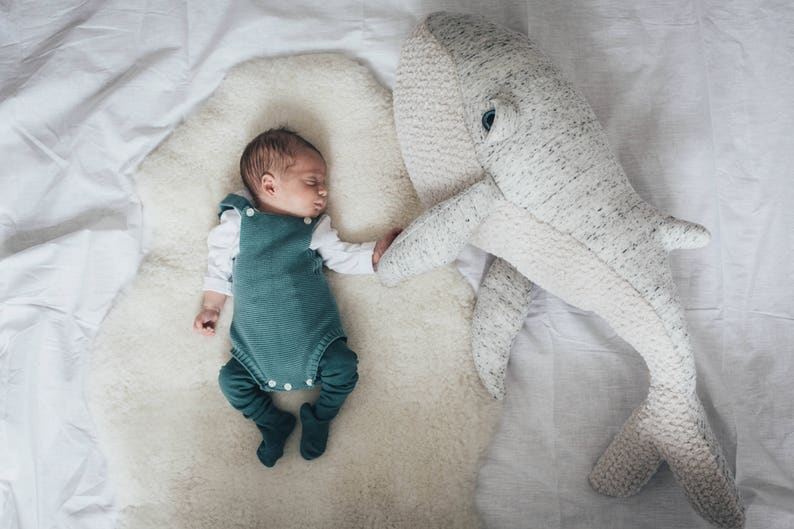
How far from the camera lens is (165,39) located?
1.27 meters

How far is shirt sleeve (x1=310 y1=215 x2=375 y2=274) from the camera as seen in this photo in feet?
3.78

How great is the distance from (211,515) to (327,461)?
Result: 0.23 meters

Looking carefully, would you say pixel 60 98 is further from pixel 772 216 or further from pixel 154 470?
pixel 772 216

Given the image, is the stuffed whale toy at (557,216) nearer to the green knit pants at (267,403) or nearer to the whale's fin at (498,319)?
the whale's fin at (498,319)

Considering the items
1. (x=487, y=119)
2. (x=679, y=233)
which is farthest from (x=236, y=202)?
(x=679, y=233)

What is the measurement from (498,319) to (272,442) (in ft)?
1.52

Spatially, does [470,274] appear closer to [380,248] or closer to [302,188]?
[380,248]

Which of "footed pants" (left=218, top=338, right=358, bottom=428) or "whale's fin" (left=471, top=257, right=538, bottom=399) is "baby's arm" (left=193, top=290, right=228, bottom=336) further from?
"whale's fin" (left=471, top=257, right=538, bottom=399)

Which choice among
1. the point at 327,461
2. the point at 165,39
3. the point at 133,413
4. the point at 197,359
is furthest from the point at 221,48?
the point at 327,461

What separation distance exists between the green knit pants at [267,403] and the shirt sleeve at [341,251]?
0.49ft

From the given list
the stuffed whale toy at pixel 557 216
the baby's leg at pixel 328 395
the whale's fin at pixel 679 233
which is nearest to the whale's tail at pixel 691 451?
the stuffed whale toy at pixel 557 216

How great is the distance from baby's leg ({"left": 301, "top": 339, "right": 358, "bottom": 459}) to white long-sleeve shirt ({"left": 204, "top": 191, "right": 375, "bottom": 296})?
0.54ft

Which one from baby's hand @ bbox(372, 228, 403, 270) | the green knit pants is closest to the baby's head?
baby's hand @ bbox(372, 228, 403, 270)

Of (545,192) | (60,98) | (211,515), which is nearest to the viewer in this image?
(545,192)
